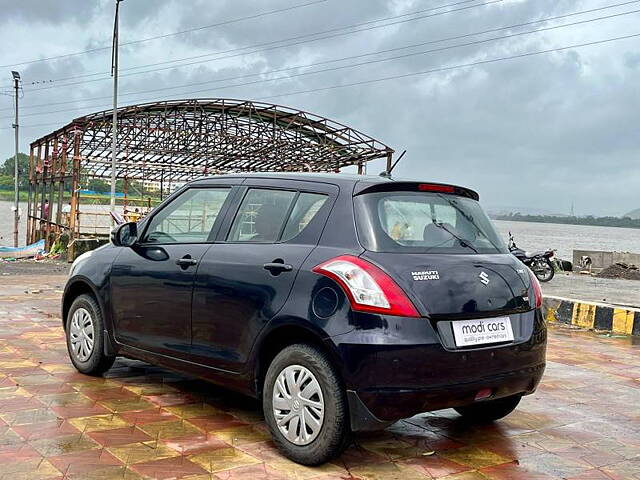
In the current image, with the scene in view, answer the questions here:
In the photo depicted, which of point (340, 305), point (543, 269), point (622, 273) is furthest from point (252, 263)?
point (622, 273)

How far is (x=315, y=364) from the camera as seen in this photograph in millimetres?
3705


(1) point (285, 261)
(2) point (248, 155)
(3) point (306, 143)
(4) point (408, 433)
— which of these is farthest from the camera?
(2) point (248, 155)

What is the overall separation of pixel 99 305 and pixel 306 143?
2213 cm

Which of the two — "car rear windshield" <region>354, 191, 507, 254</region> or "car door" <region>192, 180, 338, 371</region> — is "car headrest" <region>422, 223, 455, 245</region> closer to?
"car rear windshield" <region>354, 191, 507, 254</region>

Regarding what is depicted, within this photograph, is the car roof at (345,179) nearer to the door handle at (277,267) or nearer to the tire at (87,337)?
the door handle at (277,267)

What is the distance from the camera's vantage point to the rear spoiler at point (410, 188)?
4.05 metres

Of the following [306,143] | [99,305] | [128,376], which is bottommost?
[128,376]

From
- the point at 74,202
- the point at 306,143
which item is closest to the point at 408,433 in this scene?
the point at 74,202

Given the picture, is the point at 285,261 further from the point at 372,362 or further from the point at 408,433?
the point at 408,433

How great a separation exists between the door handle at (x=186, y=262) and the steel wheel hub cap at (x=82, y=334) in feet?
4.25

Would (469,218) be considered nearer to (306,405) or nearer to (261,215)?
(261,215)

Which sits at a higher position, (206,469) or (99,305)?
(99,305)

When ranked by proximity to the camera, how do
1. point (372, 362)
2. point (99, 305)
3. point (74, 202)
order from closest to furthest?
point (372, 362) < point (99, 305) < point (74, 202)

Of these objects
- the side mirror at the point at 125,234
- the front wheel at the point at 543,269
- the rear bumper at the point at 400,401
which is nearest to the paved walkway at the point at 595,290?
the front wheel at the point at 543,269
